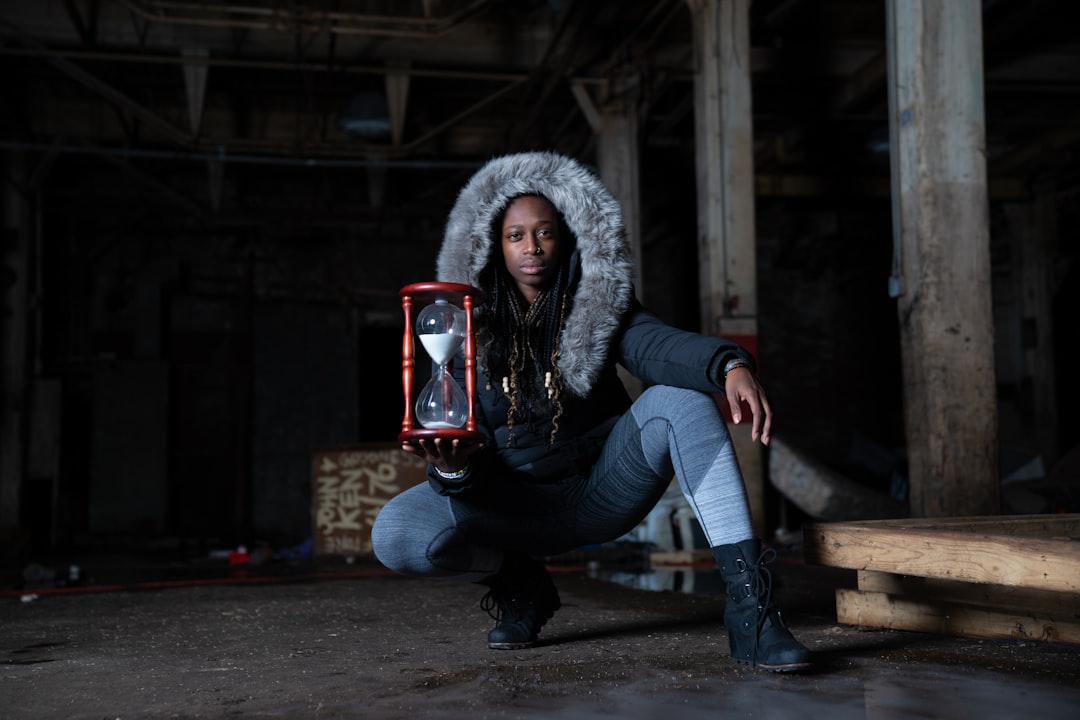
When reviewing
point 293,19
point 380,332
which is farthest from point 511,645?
point 380,332

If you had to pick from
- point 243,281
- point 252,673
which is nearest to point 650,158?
point 243,281

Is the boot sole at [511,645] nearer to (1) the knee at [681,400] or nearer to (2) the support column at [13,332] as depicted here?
(1) the knee at [681,400]

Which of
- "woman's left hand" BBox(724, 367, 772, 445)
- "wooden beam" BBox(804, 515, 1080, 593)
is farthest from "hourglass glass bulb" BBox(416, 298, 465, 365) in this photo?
"wooden beam" BBox(804, 515, 1080, 593)

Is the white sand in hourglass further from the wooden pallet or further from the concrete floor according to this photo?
the wooden pallet

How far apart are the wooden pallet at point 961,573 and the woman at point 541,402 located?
23.7 inches

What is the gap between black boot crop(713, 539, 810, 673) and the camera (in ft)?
7.23

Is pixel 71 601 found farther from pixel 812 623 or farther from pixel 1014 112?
pixel 1014 112

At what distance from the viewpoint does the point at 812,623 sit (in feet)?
→ 10.3

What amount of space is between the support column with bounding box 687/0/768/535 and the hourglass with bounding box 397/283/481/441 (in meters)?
3.90

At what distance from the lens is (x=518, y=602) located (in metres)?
2.77

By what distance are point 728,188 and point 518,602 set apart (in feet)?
13.5

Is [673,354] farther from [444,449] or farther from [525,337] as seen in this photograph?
[444,449]

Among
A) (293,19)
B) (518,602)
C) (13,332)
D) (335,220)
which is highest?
(293,19)

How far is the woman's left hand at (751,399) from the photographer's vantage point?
217 cm
